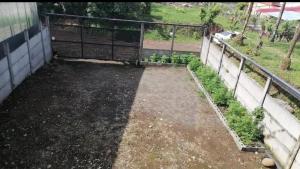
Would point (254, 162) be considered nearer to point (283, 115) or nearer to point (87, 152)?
point (283, 115)

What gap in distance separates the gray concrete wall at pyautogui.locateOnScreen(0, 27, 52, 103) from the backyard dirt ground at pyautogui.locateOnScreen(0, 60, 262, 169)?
0.34 m

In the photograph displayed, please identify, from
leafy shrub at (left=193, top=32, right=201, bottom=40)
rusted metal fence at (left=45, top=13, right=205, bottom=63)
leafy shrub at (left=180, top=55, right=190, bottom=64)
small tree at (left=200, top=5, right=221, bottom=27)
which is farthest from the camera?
small tree at (left=200, top=5, right=221, bottom=27)

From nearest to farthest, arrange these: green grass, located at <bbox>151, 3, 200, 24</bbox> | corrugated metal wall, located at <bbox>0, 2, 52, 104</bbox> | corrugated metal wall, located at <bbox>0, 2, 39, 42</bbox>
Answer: corrugated metal wall, located at <bbox>0, 2, 39, 42</bbox>
corrugated metal wall, located at <bbox>0, 2, 52, 104</bbox>
green grass, located at <bbox>151, 3, 200, 24</bbox>

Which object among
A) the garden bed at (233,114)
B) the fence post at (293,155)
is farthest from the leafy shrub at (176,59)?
the fence post at (293,155)

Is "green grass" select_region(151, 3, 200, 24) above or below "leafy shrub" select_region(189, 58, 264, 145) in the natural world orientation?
above

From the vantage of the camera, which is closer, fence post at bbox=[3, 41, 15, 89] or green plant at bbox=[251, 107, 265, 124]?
green plant at bbox=[251, 107, 265, 124]

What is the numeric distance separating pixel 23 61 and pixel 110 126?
497cm

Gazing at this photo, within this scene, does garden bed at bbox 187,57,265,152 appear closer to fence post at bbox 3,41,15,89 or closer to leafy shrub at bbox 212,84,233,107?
leafy shrub at bbox 212,84,233,107

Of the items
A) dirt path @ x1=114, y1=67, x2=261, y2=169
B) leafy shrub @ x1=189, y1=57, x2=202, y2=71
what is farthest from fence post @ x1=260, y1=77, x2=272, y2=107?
leafy shrub @ x1=189, y1=57, x2=202, y2=71

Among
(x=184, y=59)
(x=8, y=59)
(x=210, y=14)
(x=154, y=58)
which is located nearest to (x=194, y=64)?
(x=184, y=59)

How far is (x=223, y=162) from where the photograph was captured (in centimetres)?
661

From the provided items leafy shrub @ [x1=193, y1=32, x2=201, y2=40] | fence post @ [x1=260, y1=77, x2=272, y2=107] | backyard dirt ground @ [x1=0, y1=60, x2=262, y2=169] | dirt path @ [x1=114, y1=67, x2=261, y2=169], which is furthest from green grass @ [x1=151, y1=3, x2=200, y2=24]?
fence post @ [x1=260, y1=77, x2=272, y2=107]

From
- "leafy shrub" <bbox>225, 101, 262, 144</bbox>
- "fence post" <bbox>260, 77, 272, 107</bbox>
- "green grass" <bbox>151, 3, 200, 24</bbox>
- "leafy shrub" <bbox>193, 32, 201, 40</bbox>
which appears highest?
"fence post" <bbox>260, 77, 272, 107</bbox>

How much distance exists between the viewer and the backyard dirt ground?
630 centimetres
